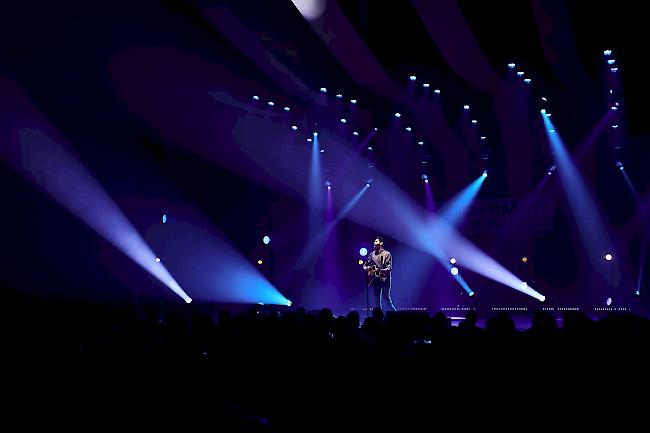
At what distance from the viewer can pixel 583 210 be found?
14.7 metres

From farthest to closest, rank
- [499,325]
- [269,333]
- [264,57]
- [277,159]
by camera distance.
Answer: [277,159] < [264,57] < [269,333] < [499,325]

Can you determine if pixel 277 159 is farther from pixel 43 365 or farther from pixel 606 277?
pixel 43 365

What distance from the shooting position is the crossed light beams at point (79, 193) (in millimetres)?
10719

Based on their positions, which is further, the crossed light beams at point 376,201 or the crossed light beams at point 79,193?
the crossed light beams at point 376,201

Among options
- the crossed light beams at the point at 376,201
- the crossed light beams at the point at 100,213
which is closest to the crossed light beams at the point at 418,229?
the crossed light beams at the point at 376,201

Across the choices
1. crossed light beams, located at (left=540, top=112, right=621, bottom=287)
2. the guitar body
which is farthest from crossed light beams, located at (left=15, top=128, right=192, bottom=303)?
crossed light beams, located at (left=540, top=112, right=621, bottom=287)

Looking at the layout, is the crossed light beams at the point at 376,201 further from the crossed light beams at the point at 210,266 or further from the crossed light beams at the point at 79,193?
the crossed light beams at the point at 79,193

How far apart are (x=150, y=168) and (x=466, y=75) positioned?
311 inches

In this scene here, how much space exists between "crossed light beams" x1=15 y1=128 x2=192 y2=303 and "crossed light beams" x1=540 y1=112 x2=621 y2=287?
409 inches

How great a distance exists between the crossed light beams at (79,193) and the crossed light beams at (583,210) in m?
10.4

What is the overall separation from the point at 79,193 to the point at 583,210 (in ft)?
40.0

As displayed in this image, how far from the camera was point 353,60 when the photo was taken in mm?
10969

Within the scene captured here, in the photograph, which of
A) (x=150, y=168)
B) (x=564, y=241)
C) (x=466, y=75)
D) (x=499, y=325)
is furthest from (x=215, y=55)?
(x=564, y=241)

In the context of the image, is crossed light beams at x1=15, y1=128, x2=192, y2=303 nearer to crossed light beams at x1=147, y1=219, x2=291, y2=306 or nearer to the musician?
crossed light beams at x1=147, y1=219, x2=291, y2=306
